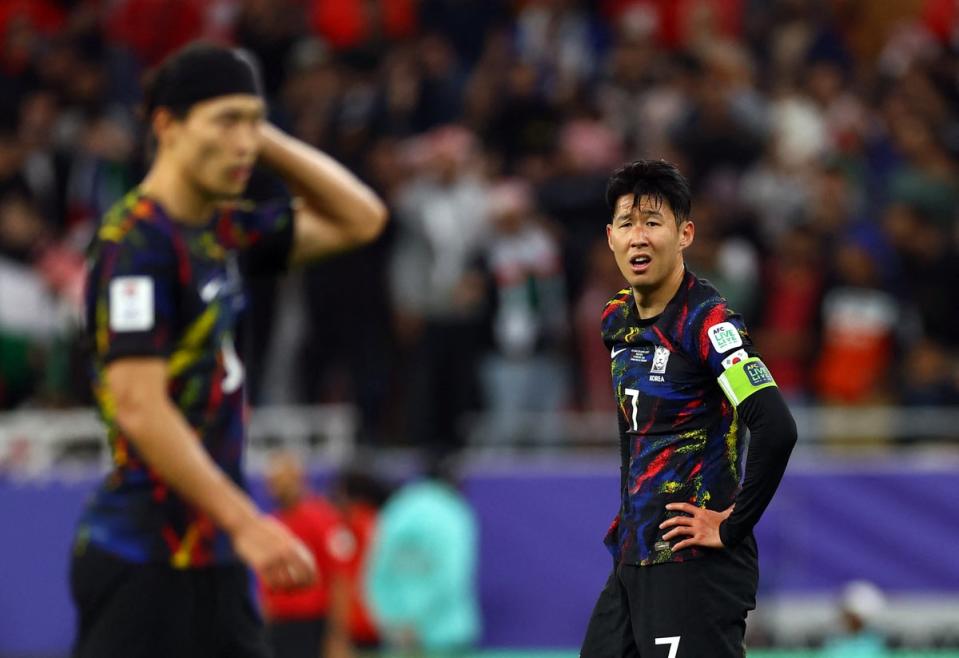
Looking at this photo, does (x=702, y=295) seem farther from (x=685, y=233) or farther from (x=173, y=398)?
(x=173, y=398)

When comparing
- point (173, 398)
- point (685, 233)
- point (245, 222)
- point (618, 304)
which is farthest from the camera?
point (245, 222)

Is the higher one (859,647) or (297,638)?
(297,638)

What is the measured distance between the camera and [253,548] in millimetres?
4848

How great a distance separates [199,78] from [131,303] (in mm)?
722

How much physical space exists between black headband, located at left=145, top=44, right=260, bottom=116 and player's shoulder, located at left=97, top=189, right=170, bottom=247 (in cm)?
31

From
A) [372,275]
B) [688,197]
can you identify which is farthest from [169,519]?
[372,275]

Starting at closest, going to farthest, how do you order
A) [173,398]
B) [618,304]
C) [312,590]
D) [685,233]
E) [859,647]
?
[685,233]
[618,304]
[173,398]
[312,590]
[859,647]

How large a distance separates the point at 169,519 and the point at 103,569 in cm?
24

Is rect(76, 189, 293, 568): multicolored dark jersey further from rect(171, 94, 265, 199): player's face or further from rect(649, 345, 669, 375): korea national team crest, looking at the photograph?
rect(649, 345, 669, 375): korea national team crest

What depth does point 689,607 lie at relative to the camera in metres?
4.55

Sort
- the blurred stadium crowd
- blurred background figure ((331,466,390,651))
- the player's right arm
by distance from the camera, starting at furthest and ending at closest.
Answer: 1. the blurred stadium crowd
2. blurred background figure ((331,466,390,651))
3. the player's right arm

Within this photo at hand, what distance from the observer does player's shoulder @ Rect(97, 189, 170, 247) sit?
5.26 m

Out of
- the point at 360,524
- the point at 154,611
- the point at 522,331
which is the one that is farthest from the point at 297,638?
the point at 154,611

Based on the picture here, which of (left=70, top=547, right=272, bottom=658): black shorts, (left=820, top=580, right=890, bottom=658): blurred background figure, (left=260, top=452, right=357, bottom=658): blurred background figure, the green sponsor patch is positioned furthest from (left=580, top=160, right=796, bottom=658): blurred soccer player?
(left=820, top=580, right=890, bottom=658): blurred background figure
